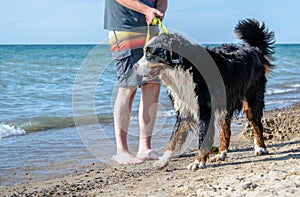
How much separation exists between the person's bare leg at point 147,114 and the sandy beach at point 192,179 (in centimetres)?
21

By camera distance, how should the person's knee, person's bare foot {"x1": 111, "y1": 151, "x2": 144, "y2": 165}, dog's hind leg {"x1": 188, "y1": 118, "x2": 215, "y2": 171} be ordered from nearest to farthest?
dog's hind leg {"x1": 188, "y1": 118, "x2": 215, "y2": 171}, person's bare foot {"x1": 111, "y1": 151, "x2": 144, "y2": 165}, the person's knee

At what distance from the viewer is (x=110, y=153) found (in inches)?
240

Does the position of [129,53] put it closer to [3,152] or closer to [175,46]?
[175,46]

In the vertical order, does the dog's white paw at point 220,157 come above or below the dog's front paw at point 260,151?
below

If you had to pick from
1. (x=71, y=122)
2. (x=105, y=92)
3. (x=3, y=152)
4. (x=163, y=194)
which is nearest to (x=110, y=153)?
(x=3, y=152)

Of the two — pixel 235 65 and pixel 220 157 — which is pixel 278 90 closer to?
pixel 220 157

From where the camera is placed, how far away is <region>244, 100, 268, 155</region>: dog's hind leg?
533cm

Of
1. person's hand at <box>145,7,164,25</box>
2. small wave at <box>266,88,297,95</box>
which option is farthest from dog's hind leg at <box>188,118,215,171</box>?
small wave at <box>266,88,297,95</box>

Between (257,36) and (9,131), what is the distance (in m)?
4.52

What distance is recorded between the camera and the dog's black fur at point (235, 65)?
445 cm

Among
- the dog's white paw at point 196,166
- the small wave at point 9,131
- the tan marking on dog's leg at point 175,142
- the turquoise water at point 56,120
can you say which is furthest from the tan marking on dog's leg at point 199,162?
the small wave at point 9,131

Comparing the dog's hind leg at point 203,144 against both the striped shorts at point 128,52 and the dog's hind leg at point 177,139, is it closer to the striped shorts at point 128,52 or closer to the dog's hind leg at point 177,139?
the dog's hind leg at point 177,139

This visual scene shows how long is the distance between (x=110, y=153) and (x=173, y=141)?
1.42 meters

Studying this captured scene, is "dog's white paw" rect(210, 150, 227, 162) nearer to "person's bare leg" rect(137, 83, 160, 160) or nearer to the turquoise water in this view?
"person's bare leg" rect(137, 83, 160, 160)
